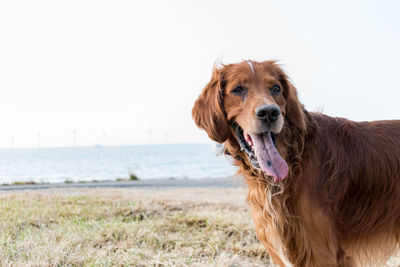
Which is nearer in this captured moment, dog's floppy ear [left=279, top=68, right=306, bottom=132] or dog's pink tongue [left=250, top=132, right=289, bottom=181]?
dog's pink tongue [left=250, top=132, right=289, bottom=181]

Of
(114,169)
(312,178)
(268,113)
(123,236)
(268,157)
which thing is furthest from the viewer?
(114,169)

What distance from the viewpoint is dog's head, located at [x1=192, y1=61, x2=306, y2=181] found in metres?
2.69

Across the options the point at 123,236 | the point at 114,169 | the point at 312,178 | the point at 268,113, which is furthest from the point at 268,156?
the point at 114,169

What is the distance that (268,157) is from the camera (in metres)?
2.75

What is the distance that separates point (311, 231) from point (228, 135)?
957 mm

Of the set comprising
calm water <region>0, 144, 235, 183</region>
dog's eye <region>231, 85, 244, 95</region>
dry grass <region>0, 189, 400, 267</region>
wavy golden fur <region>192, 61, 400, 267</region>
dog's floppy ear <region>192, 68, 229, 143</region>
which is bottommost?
calm water <region>0, 144, 235, 183</region>

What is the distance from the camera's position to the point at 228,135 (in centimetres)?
296

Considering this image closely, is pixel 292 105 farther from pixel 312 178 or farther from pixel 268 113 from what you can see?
pixel 312 178

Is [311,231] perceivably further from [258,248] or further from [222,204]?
[222,204]

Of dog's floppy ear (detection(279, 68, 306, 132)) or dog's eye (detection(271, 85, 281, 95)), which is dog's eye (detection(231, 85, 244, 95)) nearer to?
dog's eye (detection(271, 85, 281, 95))

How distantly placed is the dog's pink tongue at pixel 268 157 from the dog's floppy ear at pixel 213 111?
27cm

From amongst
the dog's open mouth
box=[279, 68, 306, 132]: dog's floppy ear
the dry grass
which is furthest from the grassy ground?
box=[279, 68, 306, 132]: dog's floppy ear

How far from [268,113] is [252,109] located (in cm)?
12

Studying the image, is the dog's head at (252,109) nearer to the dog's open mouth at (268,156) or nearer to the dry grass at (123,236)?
the dog's open mouth at (268,156)
